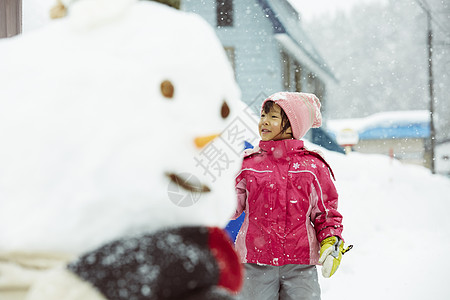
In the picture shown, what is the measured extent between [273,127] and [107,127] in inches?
62.3

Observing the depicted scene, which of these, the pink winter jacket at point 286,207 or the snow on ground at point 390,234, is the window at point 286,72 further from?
the pink winter jacket at point 286,207

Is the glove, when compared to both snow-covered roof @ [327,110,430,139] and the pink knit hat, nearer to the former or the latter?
the pink knit hat

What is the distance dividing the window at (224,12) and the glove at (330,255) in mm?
7629

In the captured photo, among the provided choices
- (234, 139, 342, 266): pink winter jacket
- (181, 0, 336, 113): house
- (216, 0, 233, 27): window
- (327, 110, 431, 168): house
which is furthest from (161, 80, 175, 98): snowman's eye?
(327, 110, 431, 168): house

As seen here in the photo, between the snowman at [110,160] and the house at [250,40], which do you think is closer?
the snowman at [110,160]

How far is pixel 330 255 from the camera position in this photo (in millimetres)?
1984

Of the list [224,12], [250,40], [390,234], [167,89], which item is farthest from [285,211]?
[224,12]

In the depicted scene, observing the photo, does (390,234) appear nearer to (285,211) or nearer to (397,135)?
(285,211)

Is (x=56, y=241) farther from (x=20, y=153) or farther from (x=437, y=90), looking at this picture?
(x=437, y=90)

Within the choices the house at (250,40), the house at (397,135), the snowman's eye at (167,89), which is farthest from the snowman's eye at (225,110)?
the house at (397,135)

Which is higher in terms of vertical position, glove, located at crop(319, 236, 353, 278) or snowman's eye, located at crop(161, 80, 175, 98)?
snowman's eye, located at crop(161, 80, 175, 98)

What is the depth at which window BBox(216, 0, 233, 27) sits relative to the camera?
29.5ft

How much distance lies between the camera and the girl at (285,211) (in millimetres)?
2117

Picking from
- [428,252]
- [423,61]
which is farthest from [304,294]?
[423,61]
